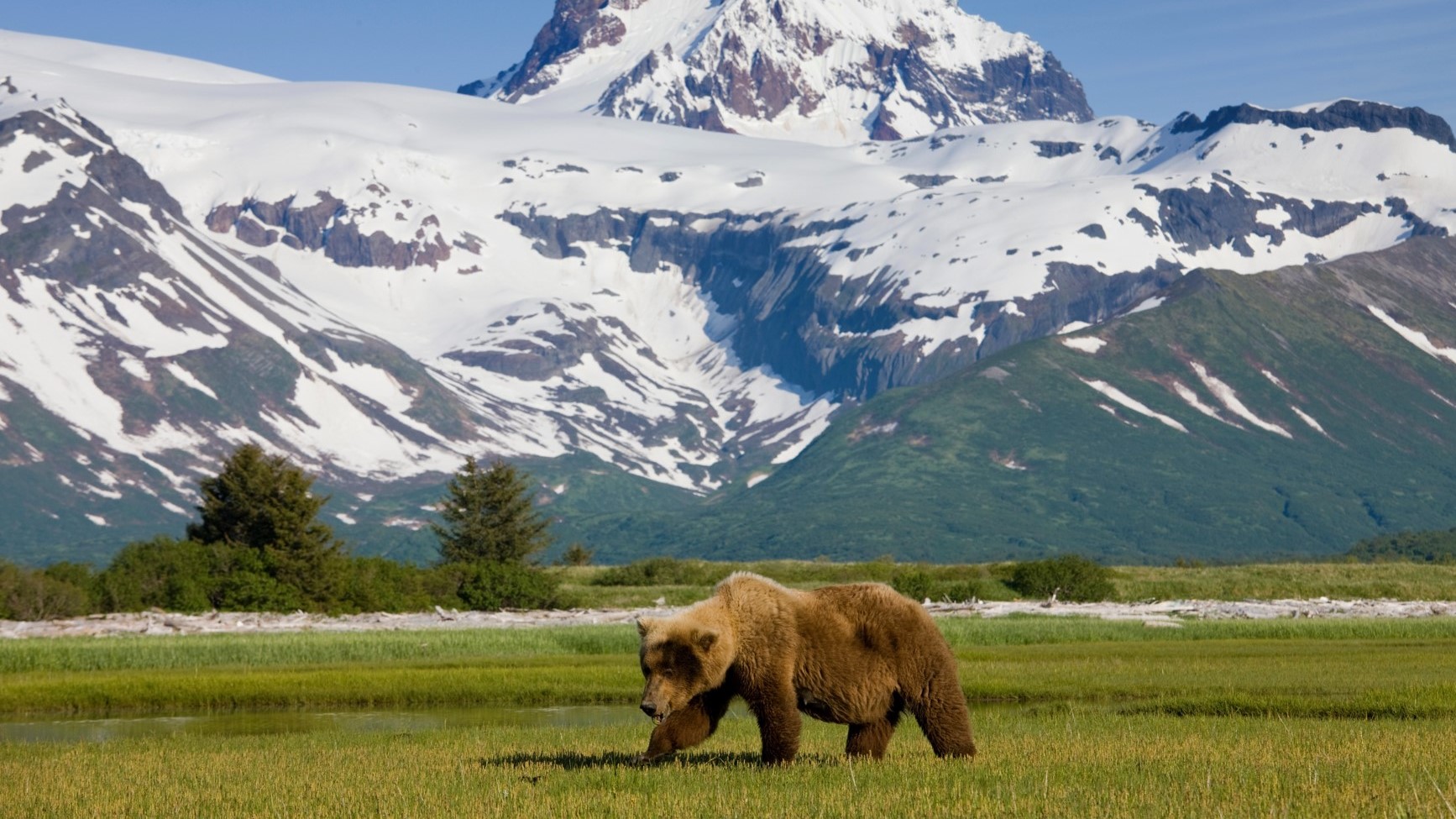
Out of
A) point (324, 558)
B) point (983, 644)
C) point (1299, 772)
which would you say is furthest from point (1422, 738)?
point (324, 558)

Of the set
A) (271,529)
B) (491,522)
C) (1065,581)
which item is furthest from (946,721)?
(491,522)

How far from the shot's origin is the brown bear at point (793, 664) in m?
17.3

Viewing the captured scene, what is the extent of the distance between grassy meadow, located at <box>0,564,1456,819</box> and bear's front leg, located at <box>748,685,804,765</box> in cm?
37

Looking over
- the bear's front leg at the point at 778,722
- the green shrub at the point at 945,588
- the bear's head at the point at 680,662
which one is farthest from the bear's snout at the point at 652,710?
the green shrub at the point at 945,588

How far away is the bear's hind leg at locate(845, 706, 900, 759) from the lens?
19500 mm

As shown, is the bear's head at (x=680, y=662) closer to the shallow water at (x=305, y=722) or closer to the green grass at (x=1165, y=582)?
the shallow water at (x=305, y=722)

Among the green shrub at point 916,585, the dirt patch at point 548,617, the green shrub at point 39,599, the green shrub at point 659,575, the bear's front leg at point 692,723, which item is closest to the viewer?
the bear's front leg at point 692,723

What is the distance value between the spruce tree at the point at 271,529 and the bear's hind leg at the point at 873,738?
53640 mm

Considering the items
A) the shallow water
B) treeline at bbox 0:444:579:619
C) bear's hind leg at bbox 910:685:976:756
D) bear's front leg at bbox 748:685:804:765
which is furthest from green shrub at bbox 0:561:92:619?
bear's hind leg at bbox 910:685:976:756

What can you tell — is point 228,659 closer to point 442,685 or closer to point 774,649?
point 442,685

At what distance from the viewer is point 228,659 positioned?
48.7m

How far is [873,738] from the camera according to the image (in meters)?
19.5

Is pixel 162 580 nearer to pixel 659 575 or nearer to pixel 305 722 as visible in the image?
pixel 305 722

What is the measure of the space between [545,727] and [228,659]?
21651mm
